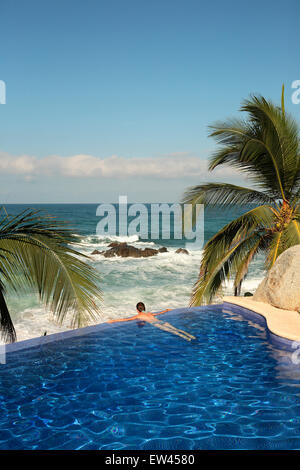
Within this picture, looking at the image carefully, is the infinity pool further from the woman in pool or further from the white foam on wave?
the white foam on wave

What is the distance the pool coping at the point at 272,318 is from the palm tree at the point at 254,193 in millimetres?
726

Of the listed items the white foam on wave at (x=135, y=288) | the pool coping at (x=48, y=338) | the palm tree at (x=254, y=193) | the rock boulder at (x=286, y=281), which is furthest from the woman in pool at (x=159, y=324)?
the rock boulder at (x=286, y=281)

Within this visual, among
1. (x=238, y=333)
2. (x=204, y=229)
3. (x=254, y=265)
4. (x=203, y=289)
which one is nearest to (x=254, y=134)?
(x=203, y=289)

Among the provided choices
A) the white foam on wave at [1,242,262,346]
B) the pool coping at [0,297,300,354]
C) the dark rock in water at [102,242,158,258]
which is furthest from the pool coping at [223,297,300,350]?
the dark rock in water at [102,242,158,258]

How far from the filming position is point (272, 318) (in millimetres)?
9617

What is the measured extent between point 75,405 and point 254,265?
26.3m

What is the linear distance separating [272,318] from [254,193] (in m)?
3.76

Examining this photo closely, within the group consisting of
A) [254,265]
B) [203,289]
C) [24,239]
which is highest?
[24,239]

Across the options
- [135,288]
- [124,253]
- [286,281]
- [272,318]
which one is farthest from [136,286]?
[272,318]

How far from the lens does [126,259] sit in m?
33.2

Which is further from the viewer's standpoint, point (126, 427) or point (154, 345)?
point (154, 345)

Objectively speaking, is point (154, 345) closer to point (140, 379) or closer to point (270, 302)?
point (140, 379)

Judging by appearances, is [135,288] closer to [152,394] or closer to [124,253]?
[124,253]

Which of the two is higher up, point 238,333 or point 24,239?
point 24,239
